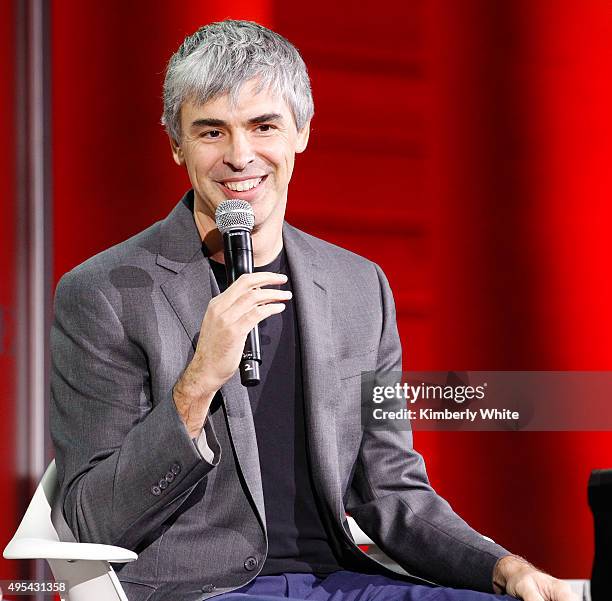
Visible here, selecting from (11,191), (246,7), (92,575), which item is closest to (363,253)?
(246,7)

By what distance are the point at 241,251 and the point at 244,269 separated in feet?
0.11

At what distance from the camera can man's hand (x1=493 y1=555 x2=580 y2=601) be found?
1.69m

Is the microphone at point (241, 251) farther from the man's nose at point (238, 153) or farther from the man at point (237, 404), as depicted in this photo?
the man's nose at point (238, 153)

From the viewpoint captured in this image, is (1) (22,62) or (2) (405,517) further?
(1) (22,62)

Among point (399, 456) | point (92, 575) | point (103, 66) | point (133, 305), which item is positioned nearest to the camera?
point (92, 575)

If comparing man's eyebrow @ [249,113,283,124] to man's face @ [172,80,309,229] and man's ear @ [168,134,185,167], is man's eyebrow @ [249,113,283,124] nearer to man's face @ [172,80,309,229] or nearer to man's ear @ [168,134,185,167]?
man's face @ [172,80,309,229]

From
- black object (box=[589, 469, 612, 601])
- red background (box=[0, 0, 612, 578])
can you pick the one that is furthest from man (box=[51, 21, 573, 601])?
red background (box=[0, 0, 612, 578])

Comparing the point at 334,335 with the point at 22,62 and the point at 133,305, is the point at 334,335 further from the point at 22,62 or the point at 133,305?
the point at 22,62

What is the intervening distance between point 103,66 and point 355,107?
69 centimetres

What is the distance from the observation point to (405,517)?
201 centimetres

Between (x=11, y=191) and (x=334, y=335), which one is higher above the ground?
(x=11, y=191)

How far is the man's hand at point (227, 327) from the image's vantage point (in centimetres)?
164

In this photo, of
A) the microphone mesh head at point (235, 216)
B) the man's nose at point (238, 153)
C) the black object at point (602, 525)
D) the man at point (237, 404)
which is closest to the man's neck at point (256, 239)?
the man at point (237, 404)

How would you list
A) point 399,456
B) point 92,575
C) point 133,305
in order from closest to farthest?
point 92,575 < point 133,305 < point 399,456
